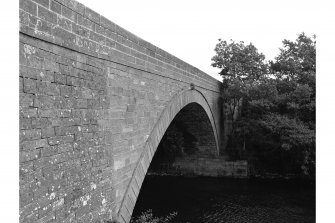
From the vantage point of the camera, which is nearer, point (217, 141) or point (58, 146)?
point (58, 146)

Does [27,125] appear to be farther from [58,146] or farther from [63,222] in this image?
[63,222]

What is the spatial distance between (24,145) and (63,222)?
1.39 meters

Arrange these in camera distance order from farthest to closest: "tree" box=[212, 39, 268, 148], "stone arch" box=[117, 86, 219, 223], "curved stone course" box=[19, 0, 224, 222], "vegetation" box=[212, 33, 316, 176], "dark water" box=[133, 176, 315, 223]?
"tree" box=[212, 39, 268, 148]
"vegetation" box=[212, 33, 316, 176]
"dark water" box=[133, 176, 315, 223]
"stone arch" box=[117, 86, 219, 223]
"curved stone course" box=[19, 0, 224, 222]

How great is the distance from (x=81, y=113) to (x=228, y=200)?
37.4 feet

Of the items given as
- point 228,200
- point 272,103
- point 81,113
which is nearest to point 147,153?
point 81,113

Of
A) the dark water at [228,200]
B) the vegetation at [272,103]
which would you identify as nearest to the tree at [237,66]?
the vegetation at [272,103]

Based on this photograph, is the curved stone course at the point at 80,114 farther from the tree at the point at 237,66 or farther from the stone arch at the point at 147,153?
Answer: the tree at the point at 237,66

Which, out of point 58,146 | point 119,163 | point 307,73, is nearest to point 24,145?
point 58,146

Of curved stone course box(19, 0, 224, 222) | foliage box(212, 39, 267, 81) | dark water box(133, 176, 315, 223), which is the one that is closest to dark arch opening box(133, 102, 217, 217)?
dark water box(133, 176, 315, 223)

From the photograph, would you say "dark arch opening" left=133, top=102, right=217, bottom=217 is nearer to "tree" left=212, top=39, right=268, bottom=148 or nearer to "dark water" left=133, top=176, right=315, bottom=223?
"dark water" left=133, top=176, right=315, bottom=223

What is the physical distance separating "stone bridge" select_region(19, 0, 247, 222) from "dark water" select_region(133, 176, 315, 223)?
6264 mm

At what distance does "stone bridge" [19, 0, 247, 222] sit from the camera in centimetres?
399

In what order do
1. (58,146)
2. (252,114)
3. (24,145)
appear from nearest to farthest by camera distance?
1. (24,145)
2. (58,146)
3. (252,114)

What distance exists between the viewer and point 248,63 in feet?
64.2
